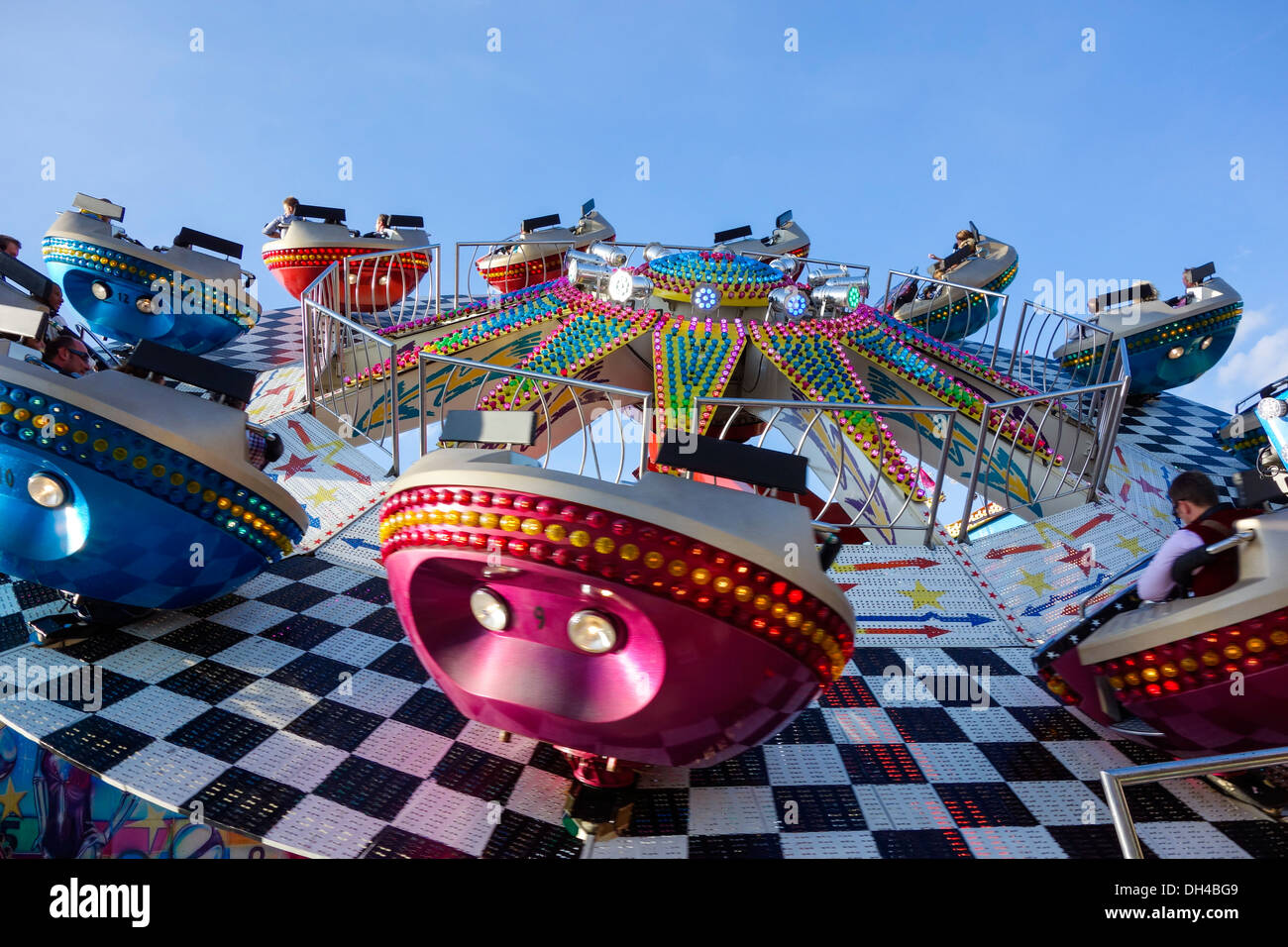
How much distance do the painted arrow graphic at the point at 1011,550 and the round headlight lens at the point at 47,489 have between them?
347cm

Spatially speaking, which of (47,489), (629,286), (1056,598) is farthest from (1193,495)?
(629,286)

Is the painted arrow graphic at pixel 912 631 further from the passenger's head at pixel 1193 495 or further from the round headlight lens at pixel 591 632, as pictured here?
the round headlight lens at pixel 591 632

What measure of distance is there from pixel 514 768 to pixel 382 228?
7260mm

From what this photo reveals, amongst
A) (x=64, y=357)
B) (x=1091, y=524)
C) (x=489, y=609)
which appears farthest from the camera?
(x=1091, y=524)

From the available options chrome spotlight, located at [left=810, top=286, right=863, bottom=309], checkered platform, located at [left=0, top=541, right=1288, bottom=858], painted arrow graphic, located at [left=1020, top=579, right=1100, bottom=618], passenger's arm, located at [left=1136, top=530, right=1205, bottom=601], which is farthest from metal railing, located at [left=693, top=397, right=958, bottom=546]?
passenger's arm, located at [left=1136, top=530, right=1205, bottom=601]

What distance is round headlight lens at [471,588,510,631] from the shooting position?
161 cm

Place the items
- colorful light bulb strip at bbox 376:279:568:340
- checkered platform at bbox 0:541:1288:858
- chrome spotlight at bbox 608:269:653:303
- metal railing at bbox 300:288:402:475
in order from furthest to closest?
colorful light bulb strip at bbox 376:279:568:340 → chrome spotlight at bbox 608:269:653:303 → metal railing at bbox 300:288:402:475 → checkered platform at bbox 0:541:1288:858

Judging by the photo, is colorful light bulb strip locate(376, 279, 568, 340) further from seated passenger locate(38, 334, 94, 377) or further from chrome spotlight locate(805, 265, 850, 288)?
seated passenger locate(38, 334, 94, 377)

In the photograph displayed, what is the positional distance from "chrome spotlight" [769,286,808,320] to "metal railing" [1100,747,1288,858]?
4.16 m

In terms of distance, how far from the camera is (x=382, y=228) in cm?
810

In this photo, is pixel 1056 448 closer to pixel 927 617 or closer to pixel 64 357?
pixel 927 617

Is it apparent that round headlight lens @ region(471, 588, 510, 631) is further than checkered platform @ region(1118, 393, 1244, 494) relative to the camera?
No

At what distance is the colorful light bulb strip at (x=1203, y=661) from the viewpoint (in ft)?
6.14
